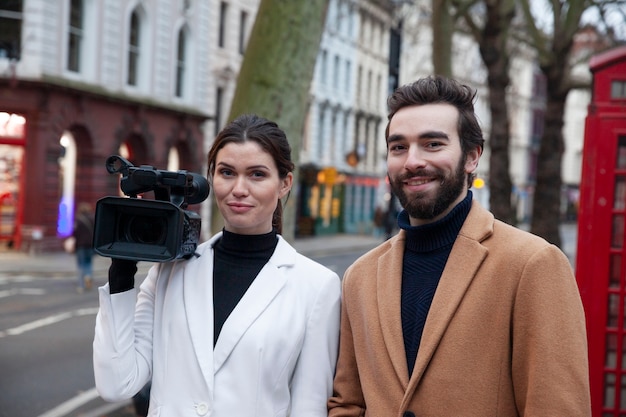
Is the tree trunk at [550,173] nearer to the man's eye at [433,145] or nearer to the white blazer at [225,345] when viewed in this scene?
the white blazer at [225,345]

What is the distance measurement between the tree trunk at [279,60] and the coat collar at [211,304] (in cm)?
330

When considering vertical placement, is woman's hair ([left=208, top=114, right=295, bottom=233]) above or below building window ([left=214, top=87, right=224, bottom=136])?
below

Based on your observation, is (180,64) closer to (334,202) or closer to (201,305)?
(334,202)

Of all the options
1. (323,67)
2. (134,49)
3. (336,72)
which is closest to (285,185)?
(134,49)

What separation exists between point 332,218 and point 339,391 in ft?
141

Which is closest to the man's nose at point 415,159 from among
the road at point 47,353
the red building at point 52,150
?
the road at point 47,353

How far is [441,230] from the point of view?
313 centimetres

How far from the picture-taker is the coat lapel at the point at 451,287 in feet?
9.67

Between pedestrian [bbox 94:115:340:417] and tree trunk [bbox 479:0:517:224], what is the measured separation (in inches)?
508

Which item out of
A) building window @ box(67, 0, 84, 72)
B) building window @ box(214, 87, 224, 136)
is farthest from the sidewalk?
building window @ box(214, 87, 224, 136)

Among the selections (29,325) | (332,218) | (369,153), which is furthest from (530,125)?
(29,325)

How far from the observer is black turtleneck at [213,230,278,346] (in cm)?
336

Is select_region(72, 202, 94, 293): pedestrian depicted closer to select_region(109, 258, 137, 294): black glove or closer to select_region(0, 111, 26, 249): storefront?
select_region(0, 111, 26, 249): storefront

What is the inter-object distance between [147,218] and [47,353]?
333 inches
